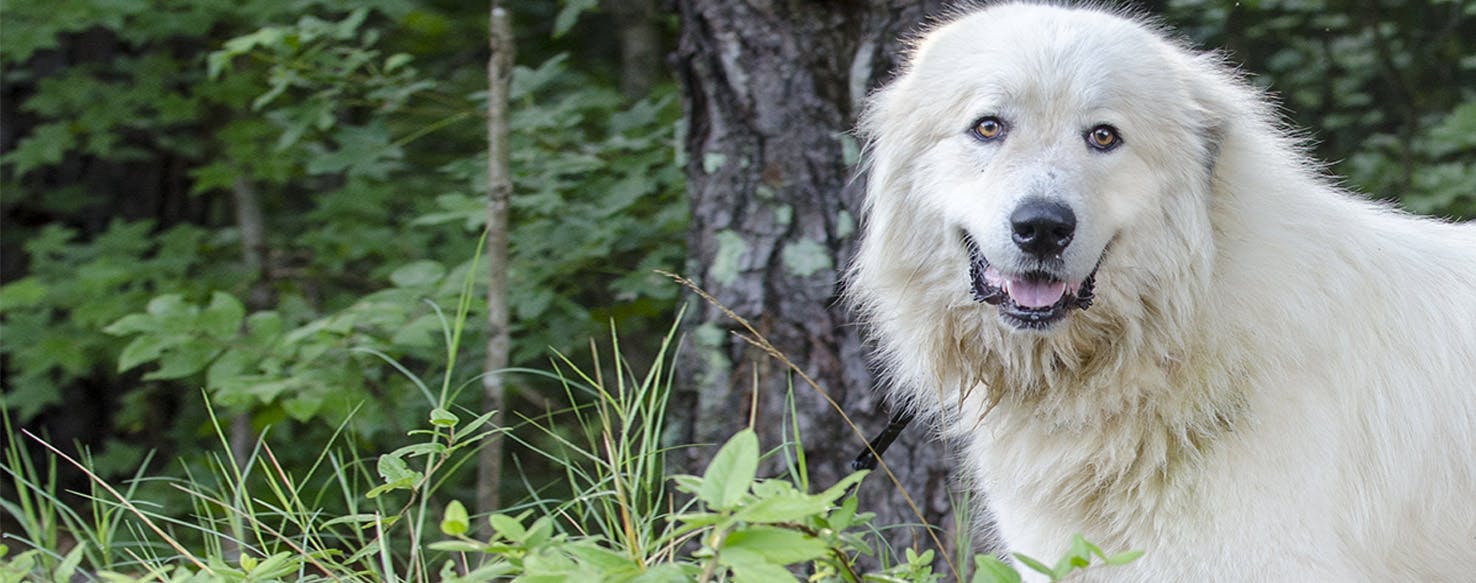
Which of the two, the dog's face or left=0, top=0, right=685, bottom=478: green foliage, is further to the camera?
left=0, top=0, right=685, bottom=478: green foliage

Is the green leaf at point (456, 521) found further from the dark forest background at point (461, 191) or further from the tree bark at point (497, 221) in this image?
the tree bark at point (497, 221)

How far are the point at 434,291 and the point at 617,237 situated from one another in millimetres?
729

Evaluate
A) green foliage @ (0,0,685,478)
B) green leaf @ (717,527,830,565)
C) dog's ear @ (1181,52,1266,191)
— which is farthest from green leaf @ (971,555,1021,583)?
green foliage @ (0,0,685,478)

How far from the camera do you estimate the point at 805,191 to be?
3758 millimetres

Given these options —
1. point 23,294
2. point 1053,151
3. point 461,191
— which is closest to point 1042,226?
point 1053,151

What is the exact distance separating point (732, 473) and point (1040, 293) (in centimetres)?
100

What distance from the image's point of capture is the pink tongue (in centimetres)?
246

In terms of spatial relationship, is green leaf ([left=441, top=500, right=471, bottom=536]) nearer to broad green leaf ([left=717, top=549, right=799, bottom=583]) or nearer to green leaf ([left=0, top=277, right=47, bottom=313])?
broad green leaf ([left=717, top=549, right=799, bottom=583])

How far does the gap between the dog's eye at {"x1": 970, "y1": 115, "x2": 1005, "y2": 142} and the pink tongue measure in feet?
0.89

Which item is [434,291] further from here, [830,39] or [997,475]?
[997,475]

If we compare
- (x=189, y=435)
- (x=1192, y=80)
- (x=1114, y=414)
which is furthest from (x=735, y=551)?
(x=189, y=435)

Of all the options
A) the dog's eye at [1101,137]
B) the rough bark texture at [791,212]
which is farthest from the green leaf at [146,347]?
the dog's eye at [1101,137]

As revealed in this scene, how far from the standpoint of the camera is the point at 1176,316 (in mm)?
2504

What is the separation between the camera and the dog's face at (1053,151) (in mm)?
2369
